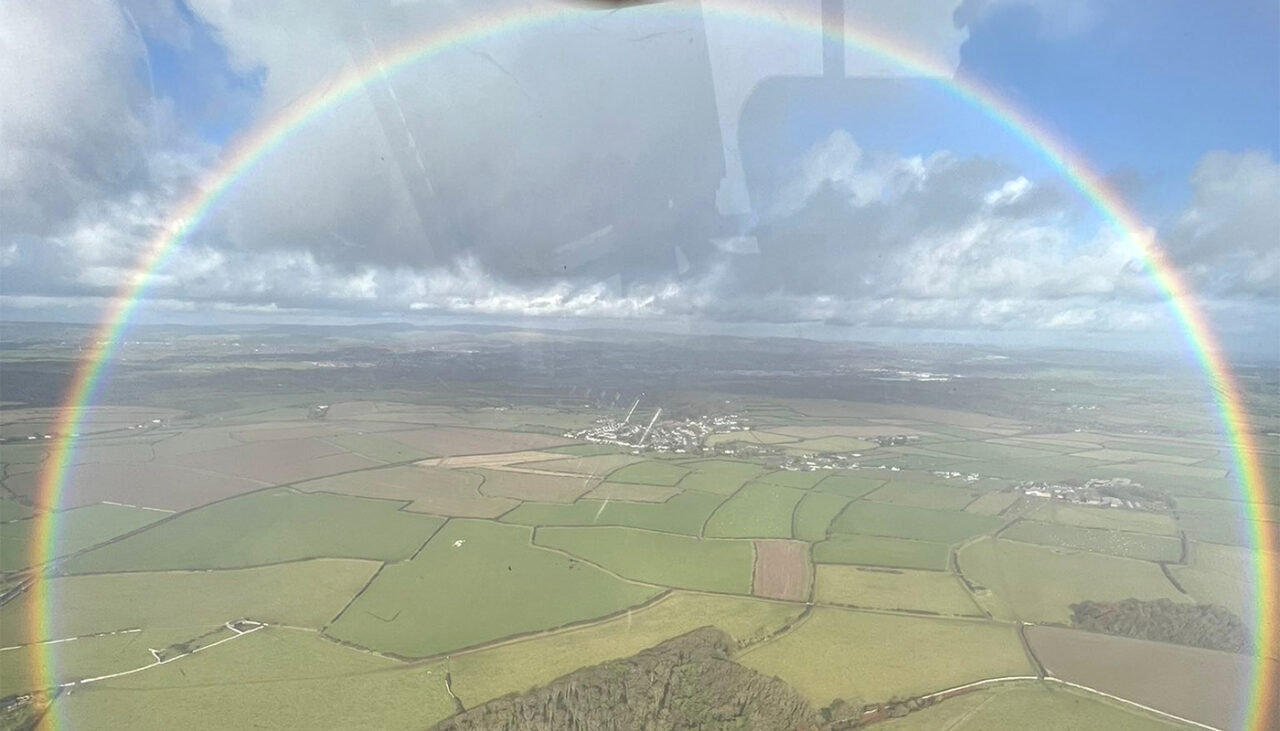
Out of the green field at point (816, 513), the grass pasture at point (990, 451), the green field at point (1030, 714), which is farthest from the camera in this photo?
the grass pasture at point (990, 451)

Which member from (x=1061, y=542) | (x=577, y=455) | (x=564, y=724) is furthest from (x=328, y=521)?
(x=1061, y=542)

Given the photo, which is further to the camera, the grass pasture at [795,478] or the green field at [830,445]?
the green field at [830,445]

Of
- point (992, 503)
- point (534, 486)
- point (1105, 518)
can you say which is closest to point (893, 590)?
point (992, 503)

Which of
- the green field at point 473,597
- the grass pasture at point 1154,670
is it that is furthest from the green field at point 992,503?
the green field at point 473,597

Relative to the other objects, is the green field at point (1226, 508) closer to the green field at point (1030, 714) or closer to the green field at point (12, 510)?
the green field at point (1030, 714)

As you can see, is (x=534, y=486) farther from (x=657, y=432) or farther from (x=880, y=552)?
(x=880, y=552)

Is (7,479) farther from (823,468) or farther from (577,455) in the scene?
(823,468)

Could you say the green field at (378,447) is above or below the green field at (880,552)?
below
